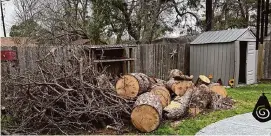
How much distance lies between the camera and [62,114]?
15.1 ft

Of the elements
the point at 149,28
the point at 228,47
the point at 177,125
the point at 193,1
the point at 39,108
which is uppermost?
the point at 193,1

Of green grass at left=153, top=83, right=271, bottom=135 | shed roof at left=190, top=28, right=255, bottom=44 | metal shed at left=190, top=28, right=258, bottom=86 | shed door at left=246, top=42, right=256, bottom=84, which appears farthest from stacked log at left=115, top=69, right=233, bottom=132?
shed door at left=246, top=42, right=256, bottom=84

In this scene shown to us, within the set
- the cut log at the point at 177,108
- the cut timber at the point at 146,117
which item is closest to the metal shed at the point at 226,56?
the cut log at the point at 177,108

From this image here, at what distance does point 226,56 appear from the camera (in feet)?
30.2

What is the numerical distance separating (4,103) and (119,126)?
203 cm

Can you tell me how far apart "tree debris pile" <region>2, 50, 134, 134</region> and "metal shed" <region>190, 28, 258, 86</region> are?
16.7ft

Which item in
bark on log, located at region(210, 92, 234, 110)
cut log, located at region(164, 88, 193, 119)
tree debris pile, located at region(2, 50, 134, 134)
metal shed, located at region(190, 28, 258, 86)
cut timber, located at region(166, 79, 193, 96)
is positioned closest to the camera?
tree debris pile, located at region(2, 50, 134, 134)

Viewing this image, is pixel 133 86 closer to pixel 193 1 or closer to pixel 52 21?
pixel 52 21

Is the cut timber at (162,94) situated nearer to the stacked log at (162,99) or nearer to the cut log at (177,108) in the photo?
the stacked log at (162,99)

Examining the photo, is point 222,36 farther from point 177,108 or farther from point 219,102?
point 177,108

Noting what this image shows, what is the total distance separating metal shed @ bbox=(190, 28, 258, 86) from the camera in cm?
910

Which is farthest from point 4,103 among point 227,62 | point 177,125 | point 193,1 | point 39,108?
point 193,1

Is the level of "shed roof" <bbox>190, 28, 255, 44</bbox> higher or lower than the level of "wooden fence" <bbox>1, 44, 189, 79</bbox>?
higher

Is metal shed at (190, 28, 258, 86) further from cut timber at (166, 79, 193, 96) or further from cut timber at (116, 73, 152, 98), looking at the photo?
cut timber at (116, 73, 152, 98)
